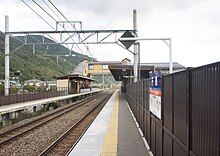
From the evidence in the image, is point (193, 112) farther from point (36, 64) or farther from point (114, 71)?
point (36, 64)

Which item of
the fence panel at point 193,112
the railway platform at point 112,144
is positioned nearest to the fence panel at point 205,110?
the fence panel at point 193,112

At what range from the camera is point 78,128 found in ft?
48.1

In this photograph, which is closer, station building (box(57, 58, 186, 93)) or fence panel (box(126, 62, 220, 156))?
fence panel (box(126, 62, 220, 156))

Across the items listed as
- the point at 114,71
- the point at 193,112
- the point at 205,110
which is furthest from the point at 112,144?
the point at 114,71

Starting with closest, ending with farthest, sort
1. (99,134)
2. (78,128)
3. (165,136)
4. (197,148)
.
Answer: (197,148) → (165,136) → (99,134) → (78,128)

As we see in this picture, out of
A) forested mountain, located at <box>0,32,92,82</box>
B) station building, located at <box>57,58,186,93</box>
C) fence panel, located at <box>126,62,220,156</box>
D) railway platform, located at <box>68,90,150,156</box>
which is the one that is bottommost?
railway platform, located at <box>68,90,150,156</box>

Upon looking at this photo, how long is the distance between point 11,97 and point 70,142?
12.7m

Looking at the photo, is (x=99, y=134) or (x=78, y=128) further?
(x=78, y=128)

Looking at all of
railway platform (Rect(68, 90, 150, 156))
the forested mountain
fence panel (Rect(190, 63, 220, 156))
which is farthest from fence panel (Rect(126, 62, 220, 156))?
the forested mountain

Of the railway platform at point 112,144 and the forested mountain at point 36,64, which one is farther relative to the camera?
the forested mountain at point 36,64

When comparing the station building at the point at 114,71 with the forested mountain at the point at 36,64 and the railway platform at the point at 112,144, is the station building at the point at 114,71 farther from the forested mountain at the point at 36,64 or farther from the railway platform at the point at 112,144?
the forested mountain at the point at 36,64

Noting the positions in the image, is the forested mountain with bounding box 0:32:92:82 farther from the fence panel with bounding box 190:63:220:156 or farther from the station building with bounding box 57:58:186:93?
the fence panel with bounding box 190:63:220:156

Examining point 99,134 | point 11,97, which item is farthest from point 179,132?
point 11,97

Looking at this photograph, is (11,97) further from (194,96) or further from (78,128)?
(194,96)
